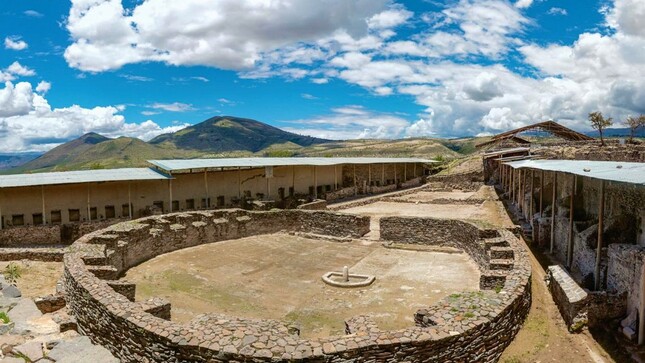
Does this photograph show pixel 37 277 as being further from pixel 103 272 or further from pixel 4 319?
pixel 4 319

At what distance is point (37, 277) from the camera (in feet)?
56.9

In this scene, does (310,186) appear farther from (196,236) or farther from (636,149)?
(636,149)

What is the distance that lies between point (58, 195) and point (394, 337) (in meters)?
24.6

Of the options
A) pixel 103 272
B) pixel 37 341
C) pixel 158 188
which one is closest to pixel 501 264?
pixel 37 341

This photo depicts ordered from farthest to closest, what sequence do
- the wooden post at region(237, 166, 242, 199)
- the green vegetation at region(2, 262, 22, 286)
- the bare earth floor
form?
the wooden post at region(237, 166, 242, 199) < the green vegetation at region(2, 262, 22, 286) < the bare earth floor

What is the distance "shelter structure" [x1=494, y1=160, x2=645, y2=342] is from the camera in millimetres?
12125

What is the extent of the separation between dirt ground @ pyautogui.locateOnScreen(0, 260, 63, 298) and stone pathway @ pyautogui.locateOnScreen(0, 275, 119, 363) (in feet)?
10.8

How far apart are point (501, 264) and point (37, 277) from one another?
17360 millimetres

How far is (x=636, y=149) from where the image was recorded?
132ft

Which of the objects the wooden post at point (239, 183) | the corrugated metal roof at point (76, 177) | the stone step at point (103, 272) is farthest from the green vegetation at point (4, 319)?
the wooden post at point (239, 183)

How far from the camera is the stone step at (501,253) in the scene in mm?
16094

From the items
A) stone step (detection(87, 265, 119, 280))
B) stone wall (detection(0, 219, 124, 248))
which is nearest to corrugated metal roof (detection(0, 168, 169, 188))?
stone wall (detection(0, 219, 124, 248))

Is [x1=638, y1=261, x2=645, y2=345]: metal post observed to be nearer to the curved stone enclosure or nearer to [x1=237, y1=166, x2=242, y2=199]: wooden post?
the curved stone enclosure

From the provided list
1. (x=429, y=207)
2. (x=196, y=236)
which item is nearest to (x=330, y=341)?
(x=196, y=236)
